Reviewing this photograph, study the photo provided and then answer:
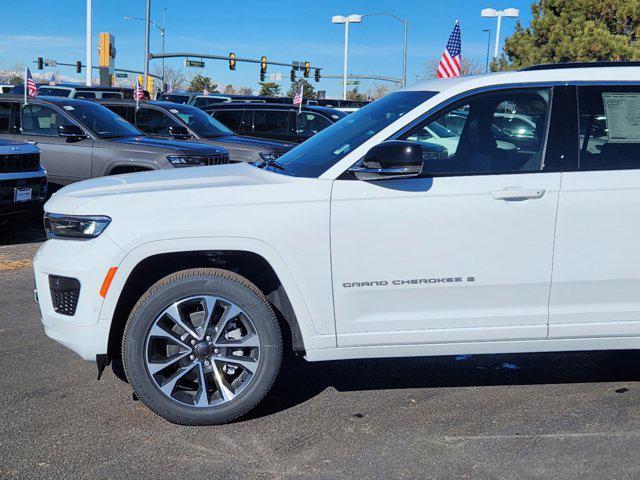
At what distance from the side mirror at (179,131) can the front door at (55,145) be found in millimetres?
2090

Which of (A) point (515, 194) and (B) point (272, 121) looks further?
(B) point (272, 121)

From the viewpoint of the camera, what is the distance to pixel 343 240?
402cm

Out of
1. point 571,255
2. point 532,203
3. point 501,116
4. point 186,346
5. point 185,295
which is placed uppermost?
point 501,116

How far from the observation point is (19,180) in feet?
30.3

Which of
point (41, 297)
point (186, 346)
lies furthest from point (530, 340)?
point (41, 297)

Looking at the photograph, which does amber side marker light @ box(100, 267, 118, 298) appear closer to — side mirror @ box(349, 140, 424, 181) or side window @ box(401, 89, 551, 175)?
side mirror @ box(349, 140, 424, 181)

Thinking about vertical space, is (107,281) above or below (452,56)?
below

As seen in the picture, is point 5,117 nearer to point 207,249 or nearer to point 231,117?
point 231,117

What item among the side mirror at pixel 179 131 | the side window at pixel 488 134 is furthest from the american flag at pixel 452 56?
the side window at pixel 488 134

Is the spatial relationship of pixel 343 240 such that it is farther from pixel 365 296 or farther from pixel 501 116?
pixel 501 116

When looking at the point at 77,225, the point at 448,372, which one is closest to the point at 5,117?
the point at 77,225

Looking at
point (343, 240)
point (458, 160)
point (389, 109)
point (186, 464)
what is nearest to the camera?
point (186, 464)

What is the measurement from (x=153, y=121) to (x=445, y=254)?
419 inches

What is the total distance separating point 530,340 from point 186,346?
1.91m
